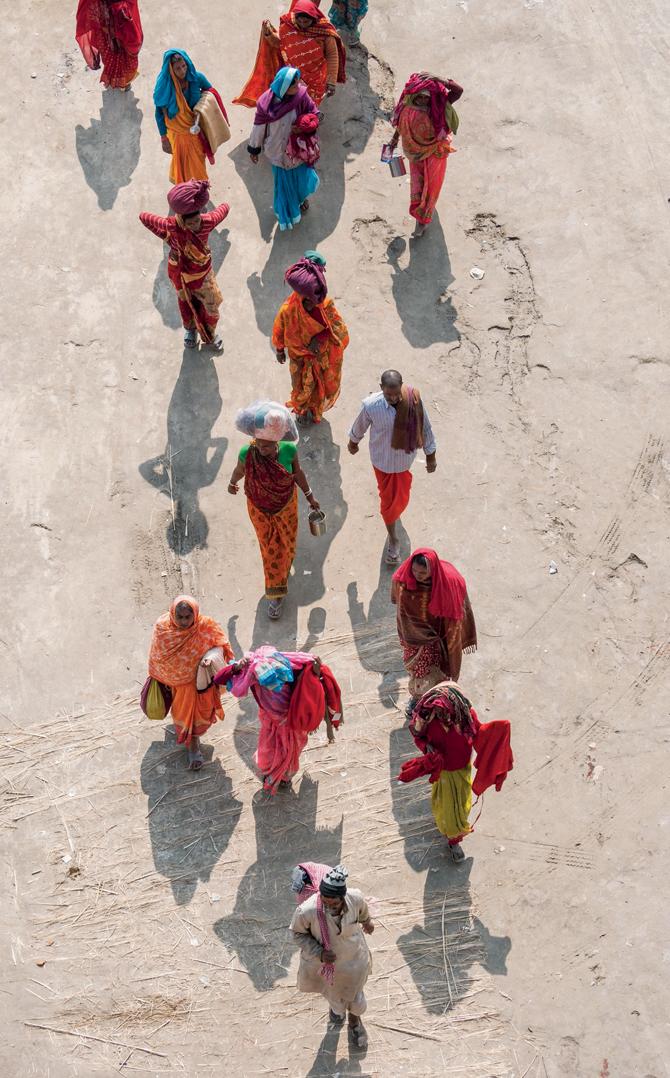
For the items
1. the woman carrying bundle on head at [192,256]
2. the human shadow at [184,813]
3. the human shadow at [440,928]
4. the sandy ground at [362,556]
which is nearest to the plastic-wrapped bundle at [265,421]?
the sandy ground at [362,556]

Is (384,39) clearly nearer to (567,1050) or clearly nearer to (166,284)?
(166,284)

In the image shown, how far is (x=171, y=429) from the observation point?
858 centimetres

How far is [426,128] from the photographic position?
866cm

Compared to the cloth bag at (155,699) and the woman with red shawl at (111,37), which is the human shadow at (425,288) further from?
the cloth bag at (155,699)

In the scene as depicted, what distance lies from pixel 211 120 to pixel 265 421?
3348 millimetres

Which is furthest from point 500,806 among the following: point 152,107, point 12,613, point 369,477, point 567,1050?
point 152,107

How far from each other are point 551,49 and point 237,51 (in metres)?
2.70

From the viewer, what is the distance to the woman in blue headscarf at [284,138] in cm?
872

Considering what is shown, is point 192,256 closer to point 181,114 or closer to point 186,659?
point 181,114

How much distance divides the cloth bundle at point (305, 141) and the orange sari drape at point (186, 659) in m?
3.93

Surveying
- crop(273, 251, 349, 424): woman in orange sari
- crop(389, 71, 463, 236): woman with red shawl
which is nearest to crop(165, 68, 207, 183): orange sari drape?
crop(389, 71, 463, 236): woman with red shawl

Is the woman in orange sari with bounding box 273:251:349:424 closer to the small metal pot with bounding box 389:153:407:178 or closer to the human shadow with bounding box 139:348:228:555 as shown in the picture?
the human shadow with bounding box 139:348:228:555

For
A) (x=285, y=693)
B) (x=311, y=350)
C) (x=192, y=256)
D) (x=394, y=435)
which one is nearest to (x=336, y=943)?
(x=285, y=693)

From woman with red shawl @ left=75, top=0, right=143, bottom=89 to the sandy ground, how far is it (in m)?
0.24
